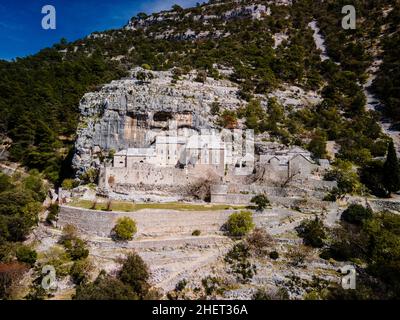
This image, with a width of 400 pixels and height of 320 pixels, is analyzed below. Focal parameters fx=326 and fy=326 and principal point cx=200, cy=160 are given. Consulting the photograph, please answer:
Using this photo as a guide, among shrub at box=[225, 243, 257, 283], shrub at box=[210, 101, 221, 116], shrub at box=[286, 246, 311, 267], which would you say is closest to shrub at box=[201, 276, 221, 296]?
shrub at box=[225, 243, 257, 283]

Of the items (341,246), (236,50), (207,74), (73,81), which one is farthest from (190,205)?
(236,50)

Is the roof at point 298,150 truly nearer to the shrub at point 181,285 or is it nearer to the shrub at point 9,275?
the shrub at point 181,285

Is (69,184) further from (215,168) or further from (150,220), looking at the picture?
(215,168)

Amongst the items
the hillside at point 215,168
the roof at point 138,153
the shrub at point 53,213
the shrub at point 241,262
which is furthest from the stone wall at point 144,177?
the shrub at point 241,262

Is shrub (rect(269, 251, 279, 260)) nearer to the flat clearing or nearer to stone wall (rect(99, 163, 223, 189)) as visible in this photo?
the flat clearing

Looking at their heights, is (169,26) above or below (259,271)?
above
